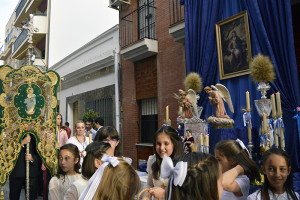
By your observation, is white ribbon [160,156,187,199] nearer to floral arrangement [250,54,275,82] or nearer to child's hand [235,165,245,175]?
child's hand [235,165,245,175]

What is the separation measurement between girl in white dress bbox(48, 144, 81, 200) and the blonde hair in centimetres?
130

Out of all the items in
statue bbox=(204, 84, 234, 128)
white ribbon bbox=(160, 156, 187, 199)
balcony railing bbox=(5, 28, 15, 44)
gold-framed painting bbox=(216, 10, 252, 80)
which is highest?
balcony railing bbox=(5, 28, 15, 44)

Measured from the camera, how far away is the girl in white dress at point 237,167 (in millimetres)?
2332

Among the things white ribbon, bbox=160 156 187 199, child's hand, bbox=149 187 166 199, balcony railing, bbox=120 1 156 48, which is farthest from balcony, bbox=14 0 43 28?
white ribbon, bbox=160 156 187 199

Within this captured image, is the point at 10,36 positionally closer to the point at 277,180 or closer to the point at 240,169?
the point at 240,169

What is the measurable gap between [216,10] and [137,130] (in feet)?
15.5

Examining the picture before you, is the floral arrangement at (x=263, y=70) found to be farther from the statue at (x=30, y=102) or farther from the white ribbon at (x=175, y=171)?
the statue at (x=30, y=102)

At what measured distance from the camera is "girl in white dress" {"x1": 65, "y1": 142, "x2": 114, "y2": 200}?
2197 millimetres

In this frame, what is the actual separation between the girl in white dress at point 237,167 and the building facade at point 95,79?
7513 millimetres

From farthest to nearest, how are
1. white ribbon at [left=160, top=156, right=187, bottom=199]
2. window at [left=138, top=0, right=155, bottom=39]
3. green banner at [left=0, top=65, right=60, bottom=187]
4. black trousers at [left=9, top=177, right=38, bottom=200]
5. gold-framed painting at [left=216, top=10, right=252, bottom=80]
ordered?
window at [left=138, top=0, right=155, bottom=39], gold-framed painting at [left=216, top=10, right=252, bottom=80], green banner at [left=0, top=65, right=60, bottom=187], black trousers at [left=9, top=177, right=38, bottom=200], white ribbon at [left=160, top=156, right=187, bottom=199]

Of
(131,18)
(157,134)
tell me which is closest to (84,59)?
(131,18)

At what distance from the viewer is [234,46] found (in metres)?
5.79

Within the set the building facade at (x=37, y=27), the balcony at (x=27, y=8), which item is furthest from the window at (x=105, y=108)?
the balcony at (x=27, y=8)

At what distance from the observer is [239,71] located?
5.66 metres
